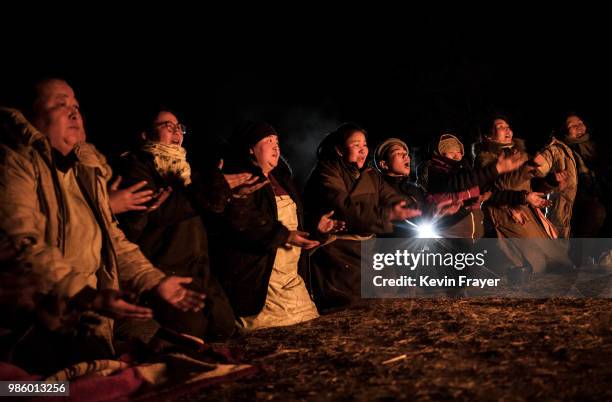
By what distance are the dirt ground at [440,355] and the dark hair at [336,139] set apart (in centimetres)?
176

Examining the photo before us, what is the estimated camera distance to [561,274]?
7.70m

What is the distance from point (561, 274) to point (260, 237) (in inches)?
175

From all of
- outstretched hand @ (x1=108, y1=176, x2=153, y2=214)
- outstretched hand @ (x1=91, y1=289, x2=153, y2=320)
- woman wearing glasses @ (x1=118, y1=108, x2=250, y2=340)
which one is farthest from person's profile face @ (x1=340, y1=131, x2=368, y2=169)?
outstretched hand @ (x1=91, y1=289, x2=153, y2=320)

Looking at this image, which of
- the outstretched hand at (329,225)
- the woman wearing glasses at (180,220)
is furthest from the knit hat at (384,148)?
the woman wearing glasses at (180,220)

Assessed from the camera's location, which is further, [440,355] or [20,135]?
[440,355]

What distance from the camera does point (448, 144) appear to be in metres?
7.38

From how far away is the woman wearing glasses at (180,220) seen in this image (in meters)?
4.71

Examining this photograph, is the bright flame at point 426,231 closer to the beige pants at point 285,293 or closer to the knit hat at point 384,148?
the knit hat at point 384,148

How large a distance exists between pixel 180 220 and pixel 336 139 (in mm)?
2274

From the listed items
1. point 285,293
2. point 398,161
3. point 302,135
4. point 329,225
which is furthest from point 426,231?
point 302,135

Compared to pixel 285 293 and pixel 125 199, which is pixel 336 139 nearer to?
pixel 285 293

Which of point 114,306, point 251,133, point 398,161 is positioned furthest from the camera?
point 398,161

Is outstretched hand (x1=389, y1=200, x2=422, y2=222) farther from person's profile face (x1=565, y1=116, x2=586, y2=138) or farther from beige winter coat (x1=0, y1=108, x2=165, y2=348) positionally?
person's profile face (x1=565, y1=116, x2=586, y2=138)

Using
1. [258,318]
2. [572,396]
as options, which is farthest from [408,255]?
[572,396]
